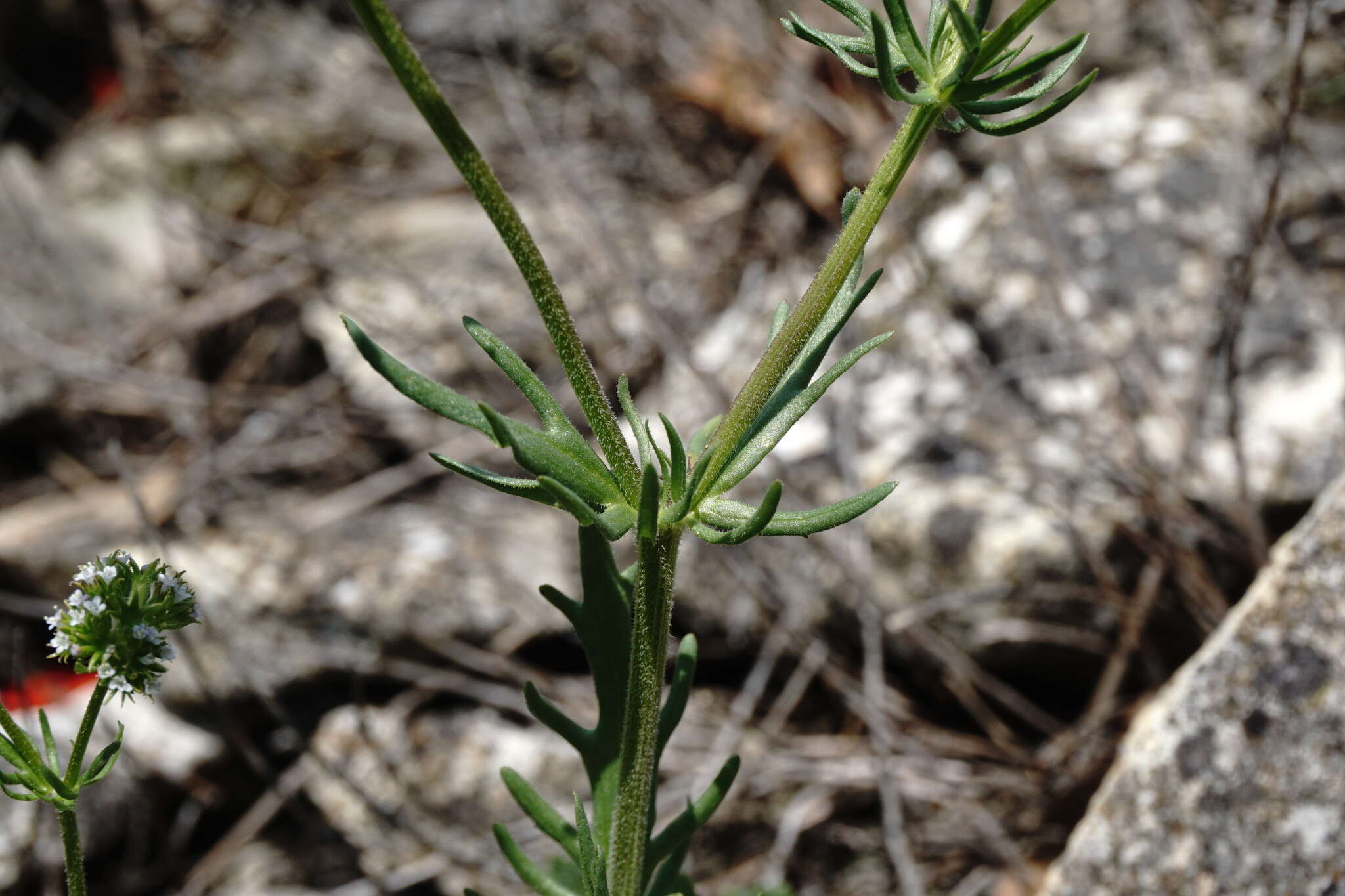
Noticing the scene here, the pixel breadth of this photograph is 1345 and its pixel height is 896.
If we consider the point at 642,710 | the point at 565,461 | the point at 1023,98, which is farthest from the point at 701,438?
the point at 1023,98

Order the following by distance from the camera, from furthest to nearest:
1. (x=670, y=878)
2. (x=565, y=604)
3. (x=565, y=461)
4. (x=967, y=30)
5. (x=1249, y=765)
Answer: (x=1249, y=765), (x=670, y=878), (x=565, y=604), (x=565, y=461), (x=967, y=30)

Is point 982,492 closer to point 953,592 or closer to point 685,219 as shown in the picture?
point 953,592

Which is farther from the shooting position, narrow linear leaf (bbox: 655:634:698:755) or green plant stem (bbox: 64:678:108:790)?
narrow linear leaf (bbox: 655:634:698:755)

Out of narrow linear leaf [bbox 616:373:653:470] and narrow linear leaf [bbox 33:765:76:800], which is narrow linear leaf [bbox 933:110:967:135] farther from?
narrow linear leaf [bbox 33:765:76:800]

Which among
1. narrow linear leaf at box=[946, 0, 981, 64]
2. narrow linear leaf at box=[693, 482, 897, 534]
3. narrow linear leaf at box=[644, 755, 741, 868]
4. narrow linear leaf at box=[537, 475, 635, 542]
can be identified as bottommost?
narrow linear leaf at box=[644, 755, 741, 868]

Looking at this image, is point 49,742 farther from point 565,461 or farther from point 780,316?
point 780,316

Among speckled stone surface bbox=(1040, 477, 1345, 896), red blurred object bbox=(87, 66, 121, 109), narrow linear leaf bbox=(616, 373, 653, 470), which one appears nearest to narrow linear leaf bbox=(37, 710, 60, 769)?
narrow linear leaf bbox=(616, 373, 653, 470)

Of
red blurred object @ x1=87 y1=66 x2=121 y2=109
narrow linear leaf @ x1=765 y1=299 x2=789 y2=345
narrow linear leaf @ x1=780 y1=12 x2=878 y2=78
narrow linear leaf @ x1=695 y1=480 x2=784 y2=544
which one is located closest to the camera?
narrow linear leaf @ x1=695 y1=480 x2=784 y2=544
